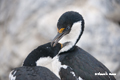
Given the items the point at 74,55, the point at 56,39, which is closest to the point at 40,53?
the point at 56,39

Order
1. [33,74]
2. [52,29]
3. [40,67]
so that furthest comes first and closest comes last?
[52,29]
[40,67]
[33,74]

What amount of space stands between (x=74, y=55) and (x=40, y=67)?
43 cm

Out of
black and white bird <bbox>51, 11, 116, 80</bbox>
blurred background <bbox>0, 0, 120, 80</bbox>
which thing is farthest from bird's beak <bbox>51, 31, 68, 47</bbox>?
blurred background <bbox>0, 0, 120, 80</bbox>

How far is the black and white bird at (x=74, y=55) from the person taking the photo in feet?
8.49

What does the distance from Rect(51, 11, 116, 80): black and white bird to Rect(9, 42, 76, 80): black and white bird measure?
0.19 ft

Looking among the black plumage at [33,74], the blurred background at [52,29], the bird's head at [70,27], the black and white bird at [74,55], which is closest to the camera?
the black plumage at [33,74]

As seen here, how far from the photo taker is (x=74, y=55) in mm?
2775

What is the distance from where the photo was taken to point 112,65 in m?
4.12

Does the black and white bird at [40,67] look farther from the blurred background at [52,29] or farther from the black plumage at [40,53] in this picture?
the blurred background at [52,29]

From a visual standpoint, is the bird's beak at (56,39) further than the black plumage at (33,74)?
Yes

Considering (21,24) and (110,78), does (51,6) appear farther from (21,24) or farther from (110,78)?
(110,78)

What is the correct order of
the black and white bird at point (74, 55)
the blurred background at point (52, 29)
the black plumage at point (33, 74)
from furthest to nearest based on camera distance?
the blurred background at point (52, 29) → the black and white bird at point (74, 55) → the black plumage at point (33, 74)

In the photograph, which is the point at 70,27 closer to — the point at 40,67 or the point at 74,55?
the point at 74,55

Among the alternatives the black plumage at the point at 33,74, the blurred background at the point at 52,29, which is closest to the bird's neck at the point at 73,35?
the black plumage at the point at 33,74
